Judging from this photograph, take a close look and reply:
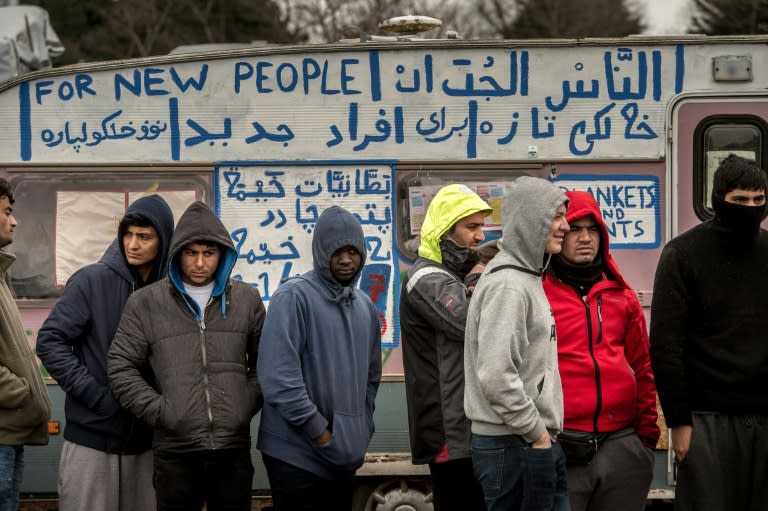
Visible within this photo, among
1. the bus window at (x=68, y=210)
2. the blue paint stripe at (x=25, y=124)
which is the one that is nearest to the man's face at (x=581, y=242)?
the bus window at (x=68, y=210)

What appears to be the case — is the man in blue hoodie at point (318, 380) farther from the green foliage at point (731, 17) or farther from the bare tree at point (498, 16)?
the bare tree at point (498, 16)

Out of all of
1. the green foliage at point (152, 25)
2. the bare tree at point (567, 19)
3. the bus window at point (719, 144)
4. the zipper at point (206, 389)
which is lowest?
the zipper at point (206, 389)

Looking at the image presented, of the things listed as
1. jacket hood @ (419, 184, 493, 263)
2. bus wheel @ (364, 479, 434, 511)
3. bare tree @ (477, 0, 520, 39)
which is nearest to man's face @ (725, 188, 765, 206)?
jacket hood @ (419, 184, 493, 263)

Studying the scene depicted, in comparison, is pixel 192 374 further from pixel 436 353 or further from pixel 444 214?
pixel 444 214

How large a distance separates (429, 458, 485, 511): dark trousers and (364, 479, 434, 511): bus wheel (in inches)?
58.5

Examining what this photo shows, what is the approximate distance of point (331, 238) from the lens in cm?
464

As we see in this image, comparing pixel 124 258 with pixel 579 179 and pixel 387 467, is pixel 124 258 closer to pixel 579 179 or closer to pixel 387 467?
pixel 387 467

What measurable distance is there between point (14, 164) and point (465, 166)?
2450 millimetres

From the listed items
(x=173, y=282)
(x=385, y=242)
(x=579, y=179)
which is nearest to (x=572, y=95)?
(x=579, y=179)

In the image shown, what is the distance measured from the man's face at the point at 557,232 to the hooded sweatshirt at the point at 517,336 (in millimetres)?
45

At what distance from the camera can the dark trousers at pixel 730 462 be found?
14.5 feet

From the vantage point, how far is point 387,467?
20.1 ft

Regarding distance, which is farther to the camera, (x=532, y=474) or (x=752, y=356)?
(x=752, y=356)

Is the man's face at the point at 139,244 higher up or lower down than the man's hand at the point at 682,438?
higher up
